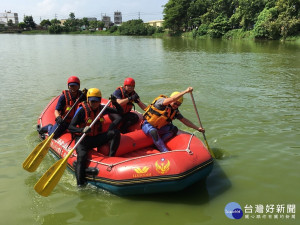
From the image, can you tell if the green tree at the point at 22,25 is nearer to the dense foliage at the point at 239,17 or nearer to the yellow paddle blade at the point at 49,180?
Result: the dense foliage at the point at 239,17

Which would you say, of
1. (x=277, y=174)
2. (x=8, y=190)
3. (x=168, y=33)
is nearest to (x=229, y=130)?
(x=277, y=174)

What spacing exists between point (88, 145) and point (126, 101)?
1.11 m

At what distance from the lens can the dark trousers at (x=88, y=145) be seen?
3.91 metres

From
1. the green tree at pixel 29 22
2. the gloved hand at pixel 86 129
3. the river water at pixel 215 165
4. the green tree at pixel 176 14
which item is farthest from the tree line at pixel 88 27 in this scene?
the gloved hand at pixel 86 129

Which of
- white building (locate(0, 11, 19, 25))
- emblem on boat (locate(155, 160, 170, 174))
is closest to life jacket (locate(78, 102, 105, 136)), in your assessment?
emblem on boat (locate(155, 160, 170, 174))

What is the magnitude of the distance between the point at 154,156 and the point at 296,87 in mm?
7773

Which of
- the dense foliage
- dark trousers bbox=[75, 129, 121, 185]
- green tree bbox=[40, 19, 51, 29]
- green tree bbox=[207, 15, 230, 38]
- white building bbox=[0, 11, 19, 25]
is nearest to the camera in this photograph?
dark trousers bbox=[75, 129, 121, 185]

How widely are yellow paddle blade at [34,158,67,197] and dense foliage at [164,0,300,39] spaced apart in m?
28.6

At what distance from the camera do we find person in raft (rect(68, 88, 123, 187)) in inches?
154

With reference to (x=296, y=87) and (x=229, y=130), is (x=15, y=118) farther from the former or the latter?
(x=296, y=87)

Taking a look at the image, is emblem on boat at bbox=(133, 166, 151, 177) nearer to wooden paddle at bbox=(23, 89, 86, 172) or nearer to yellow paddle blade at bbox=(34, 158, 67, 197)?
yellow paddle blade at bbox=(34, 158, 67, 197)

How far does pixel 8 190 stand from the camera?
4066 mm

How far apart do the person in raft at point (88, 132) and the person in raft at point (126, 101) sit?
2.36 feet

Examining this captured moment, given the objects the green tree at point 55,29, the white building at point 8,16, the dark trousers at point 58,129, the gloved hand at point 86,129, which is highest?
the white building at point 8,16
